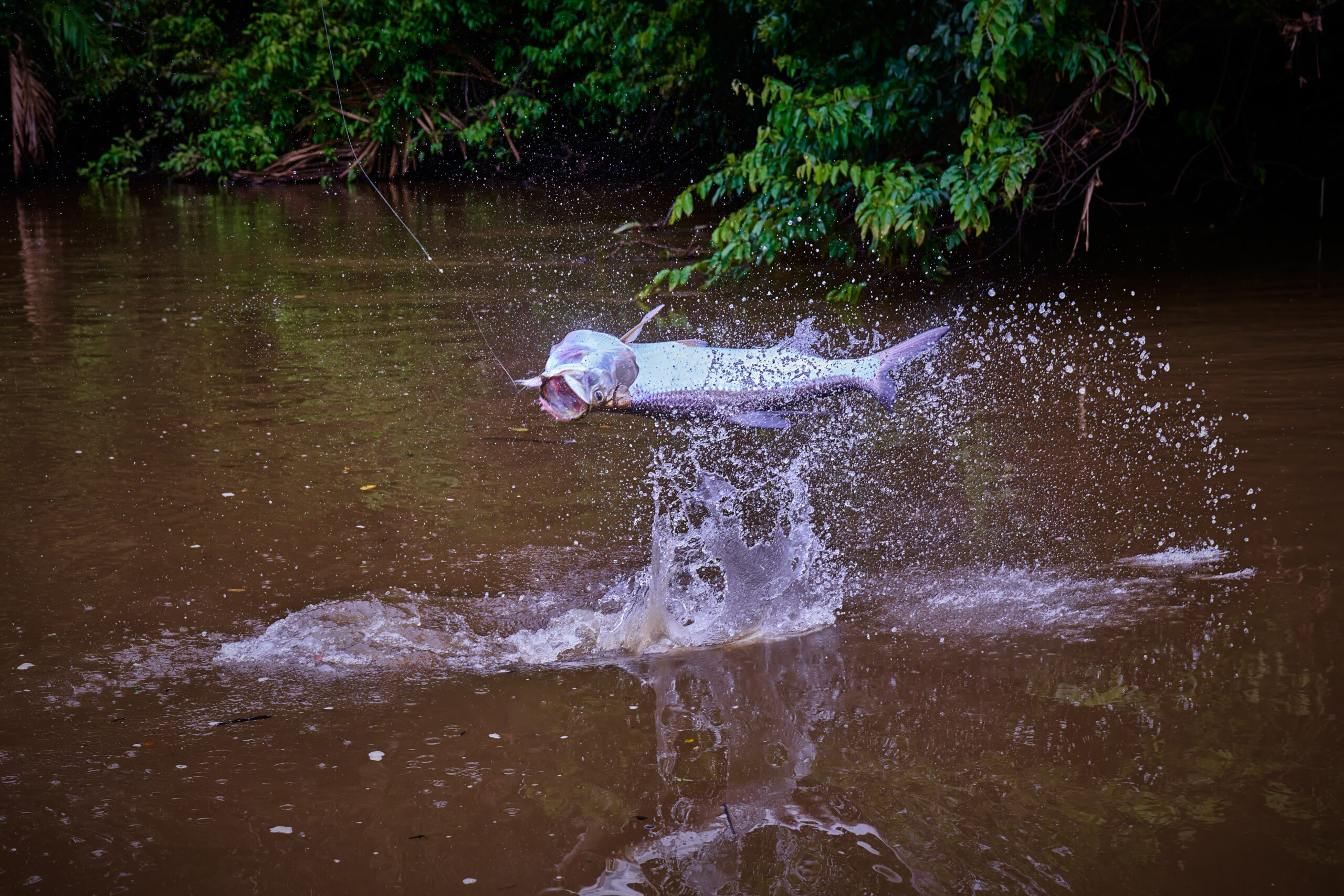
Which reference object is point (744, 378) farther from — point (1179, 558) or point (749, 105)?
point (749, 105)

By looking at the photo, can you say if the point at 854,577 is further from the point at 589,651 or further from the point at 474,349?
the point at 474,349

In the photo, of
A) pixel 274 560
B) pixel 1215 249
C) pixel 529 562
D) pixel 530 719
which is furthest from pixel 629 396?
pixel 1215 249

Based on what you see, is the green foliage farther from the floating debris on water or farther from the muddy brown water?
the floating debris on water

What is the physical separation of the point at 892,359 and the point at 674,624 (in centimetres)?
126

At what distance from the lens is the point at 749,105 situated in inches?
407

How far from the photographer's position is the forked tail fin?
4.11 metres

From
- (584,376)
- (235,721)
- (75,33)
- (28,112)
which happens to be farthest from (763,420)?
(28,112)

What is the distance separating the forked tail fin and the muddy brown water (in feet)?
2.02

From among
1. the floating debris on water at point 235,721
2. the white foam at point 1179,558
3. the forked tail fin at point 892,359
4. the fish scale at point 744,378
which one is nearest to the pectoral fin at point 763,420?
the fish scale at point 744,378

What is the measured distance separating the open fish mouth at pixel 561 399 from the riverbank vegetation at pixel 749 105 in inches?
126

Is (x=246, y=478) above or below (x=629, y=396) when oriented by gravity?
below

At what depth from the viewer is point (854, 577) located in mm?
4125

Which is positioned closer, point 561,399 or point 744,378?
point 561,399

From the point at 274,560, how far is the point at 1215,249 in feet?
27.8
